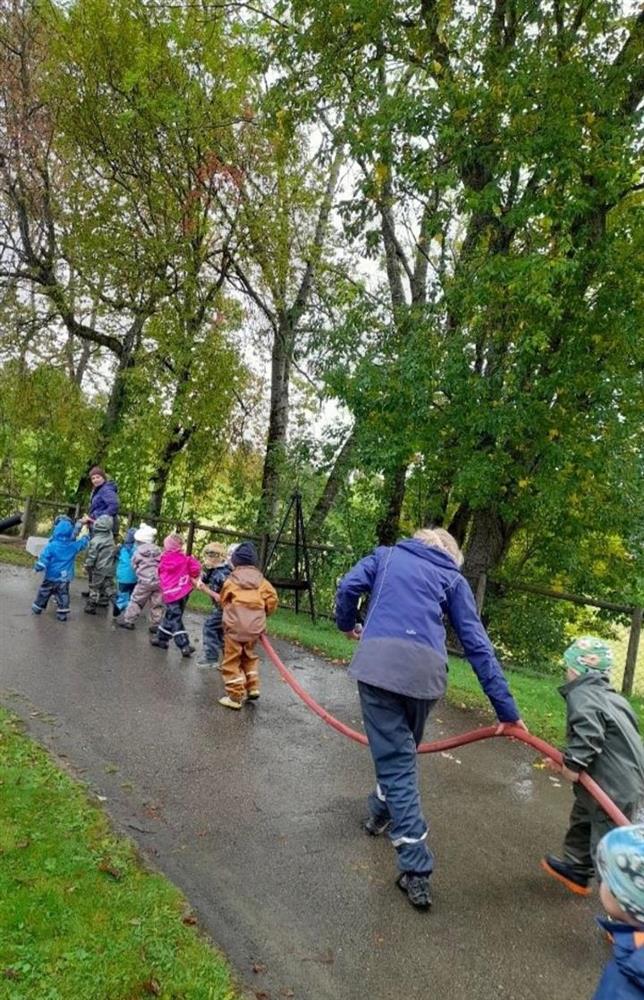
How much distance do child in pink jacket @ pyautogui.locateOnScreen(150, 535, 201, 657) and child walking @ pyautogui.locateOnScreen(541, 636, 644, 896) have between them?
5.21m

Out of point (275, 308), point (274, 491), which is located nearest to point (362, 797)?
point (274, 491)

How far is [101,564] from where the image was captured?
10.4m

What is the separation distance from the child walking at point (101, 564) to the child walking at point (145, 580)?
2.55 feet

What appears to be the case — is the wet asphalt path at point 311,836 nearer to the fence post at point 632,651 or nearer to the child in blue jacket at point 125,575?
the child in blue jacket at point 125,575

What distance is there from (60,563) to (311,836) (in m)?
6.25

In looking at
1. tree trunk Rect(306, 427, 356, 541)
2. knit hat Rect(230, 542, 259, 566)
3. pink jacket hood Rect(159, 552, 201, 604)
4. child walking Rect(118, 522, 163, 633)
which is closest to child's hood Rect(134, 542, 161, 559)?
child walking Rect(118, 522, 163, 633)

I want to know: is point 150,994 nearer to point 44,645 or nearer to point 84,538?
point 44,645

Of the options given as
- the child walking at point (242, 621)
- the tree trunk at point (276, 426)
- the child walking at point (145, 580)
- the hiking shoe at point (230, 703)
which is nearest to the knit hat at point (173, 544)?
the child walking at point (145, 580)

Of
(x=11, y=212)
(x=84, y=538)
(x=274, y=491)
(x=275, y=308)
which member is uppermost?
(x=11, y=212)

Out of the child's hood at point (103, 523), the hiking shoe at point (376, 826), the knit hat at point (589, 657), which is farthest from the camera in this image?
the child's hood at point (103, 523)

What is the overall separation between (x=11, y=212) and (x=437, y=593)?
17126 mm

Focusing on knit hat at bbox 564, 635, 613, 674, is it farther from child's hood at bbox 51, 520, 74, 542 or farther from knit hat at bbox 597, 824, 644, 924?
child's hood at bbox 51, 520, 74, 542

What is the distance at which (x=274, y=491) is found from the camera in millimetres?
16438

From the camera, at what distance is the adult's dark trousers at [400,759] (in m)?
3.73
